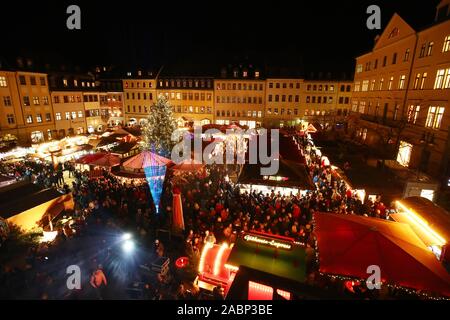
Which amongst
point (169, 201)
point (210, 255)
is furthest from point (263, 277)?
point (169, 201)

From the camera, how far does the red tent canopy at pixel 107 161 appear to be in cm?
1688

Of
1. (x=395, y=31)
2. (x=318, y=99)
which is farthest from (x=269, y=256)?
(x=318, y=99)

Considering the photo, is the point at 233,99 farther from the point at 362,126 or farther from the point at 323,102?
the point at 362,126

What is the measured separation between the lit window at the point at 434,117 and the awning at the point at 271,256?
14.9m

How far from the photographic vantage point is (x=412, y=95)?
19281mm

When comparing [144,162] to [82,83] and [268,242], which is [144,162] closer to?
[268,242]

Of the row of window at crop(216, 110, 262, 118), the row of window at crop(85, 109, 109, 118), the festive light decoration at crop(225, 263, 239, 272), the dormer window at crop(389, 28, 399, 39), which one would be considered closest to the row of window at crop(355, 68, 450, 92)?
the dormer window at crop(389, 28, 399, 39)

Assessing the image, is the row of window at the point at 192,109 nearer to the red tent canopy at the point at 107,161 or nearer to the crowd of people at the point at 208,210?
the red tent canopy at the point at 107,161

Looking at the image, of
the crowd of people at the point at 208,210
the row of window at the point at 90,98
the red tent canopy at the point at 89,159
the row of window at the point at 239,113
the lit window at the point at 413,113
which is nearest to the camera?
the crowd of people at the point at 208,210

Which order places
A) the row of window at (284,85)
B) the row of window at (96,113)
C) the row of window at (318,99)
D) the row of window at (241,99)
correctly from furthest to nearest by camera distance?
the row of window at (241,99)
the row of window at (284,85)
the row of window at (318,99)
the row of window at (96,113)

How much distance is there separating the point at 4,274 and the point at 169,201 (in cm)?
713

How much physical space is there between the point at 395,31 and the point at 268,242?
78.4 feet

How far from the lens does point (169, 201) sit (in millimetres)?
14047

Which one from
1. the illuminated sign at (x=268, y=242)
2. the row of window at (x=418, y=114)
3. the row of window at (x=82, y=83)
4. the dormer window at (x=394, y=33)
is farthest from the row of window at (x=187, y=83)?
the illuminated sign at (x=268, y=242)
